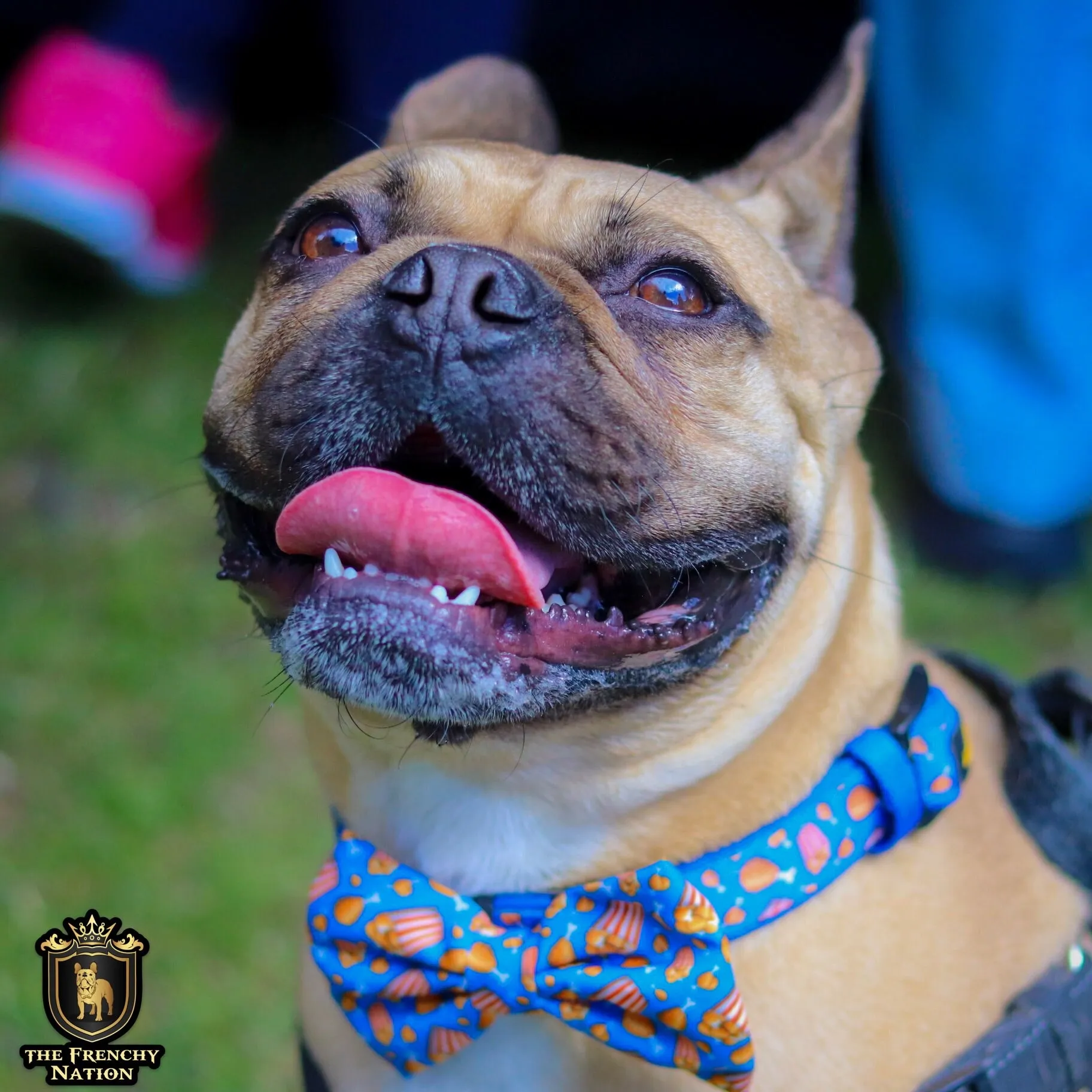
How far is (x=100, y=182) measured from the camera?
504 centimetres

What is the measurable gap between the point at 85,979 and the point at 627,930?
1.03m

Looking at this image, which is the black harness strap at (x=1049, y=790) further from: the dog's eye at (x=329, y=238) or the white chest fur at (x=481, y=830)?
the dog's eye at (x=329, y=238)

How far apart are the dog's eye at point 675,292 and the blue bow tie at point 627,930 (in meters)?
0.68

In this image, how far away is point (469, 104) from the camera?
96.1 inches

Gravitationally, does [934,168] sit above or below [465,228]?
below

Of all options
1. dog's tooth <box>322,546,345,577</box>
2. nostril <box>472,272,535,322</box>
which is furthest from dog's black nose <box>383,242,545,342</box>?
dog's tooth <box>322,546,345,577</box>

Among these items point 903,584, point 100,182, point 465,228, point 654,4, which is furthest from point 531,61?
point 465,228

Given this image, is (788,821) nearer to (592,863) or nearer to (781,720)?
(781,720)

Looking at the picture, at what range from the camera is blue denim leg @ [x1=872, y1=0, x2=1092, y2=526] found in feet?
12.3

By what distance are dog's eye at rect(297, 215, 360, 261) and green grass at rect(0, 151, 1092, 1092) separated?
0.58m

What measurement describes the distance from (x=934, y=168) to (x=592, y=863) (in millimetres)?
3026

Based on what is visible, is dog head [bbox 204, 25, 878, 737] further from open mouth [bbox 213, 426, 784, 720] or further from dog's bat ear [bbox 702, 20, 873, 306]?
dog's bat ear [bbox 702, 20, 873, 306]

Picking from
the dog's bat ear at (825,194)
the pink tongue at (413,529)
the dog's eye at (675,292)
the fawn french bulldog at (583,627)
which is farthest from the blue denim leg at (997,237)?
the pink tongue at (413,529)

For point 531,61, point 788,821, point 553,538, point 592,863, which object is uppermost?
point 553,538
